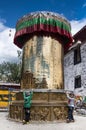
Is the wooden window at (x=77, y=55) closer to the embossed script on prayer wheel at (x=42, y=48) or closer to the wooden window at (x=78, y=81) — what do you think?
the wooden window at (x=78, y=81)

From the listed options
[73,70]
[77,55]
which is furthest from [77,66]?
[77,55]

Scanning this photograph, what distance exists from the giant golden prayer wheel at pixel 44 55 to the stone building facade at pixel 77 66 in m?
9.90

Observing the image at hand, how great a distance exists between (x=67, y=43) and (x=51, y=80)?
2.29m

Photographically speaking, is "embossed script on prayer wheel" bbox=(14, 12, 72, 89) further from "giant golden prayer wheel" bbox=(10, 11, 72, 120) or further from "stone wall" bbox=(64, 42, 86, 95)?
"stone wall" bbox=(64, 42, 86, 95)

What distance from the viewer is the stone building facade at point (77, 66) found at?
19712mm

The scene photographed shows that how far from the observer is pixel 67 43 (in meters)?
10.8

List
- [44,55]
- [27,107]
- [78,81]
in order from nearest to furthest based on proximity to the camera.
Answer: [27,107], [44,55], [78,81]

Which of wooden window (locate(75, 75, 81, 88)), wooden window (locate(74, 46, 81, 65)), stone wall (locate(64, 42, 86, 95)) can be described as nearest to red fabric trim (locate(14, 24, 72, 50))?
stone wall (locate(64, 42, 86, 95))

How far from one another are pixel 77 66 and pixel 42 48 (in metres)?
11.7

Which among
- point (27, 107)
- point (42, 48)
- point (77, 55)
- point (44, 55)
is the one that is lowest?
point (27, 107)

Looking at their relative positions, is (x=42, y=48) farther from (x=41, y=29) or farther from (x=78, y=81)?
(x=78, y=81)

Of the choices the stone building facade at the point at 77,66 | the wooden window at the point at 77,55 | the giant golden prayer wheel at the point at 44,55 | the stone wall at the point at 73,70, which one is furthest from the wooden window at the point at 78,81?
the giant golden prayer wheel at the point at 44,55

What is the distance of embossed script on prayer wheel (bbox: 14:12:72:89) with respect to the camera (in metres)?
9.38

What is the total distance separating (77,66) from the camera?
20859 mm
